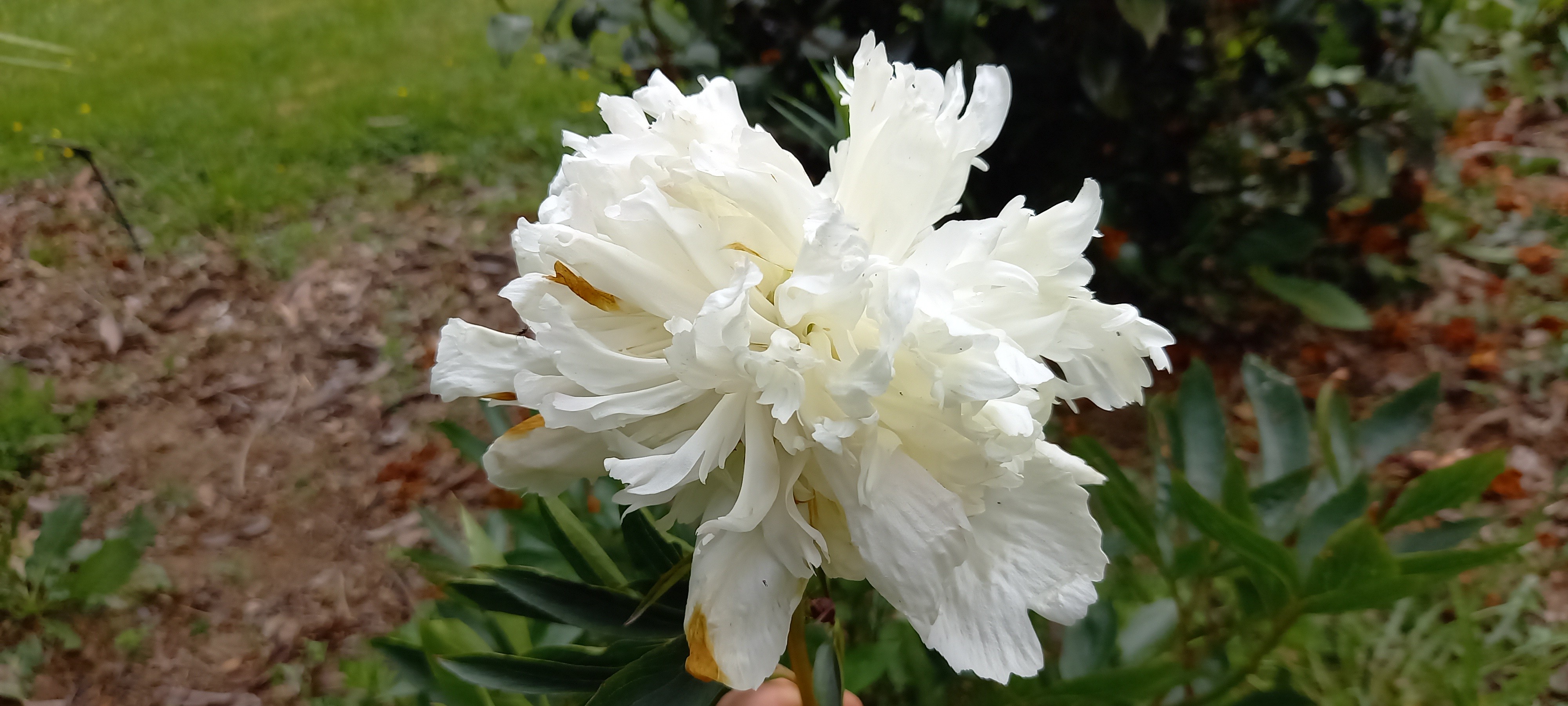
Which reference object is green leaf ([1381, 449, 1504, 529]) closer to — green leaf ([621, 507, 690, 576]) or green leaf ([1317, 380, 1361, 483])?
green leaf ([1317, 380, 1361, 483])

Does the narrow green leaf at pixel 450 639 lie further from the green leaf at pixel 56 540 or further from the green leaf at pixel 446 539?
the green leaf at pixel 56 540

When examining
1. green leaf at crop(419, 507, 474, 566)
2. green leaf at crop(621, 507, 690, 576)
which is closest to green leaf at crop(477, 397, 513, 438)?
green leaf at crop(419, 507, 474, 566)

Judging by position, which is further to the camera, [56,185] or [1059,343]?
[56,185]

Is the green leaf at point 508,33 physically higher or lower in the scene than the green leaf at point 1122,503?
higher

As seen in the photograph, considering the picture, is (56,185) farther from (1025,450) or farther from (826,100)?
(1025,450)

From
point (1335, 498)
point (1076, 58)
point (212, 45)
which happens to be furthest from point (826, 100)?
point (212, 45)

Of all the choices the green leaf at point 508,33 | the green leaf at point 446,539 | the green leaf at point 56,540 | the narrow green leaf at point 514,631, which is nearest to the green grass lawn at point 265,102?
the green leaf at point 508,33
